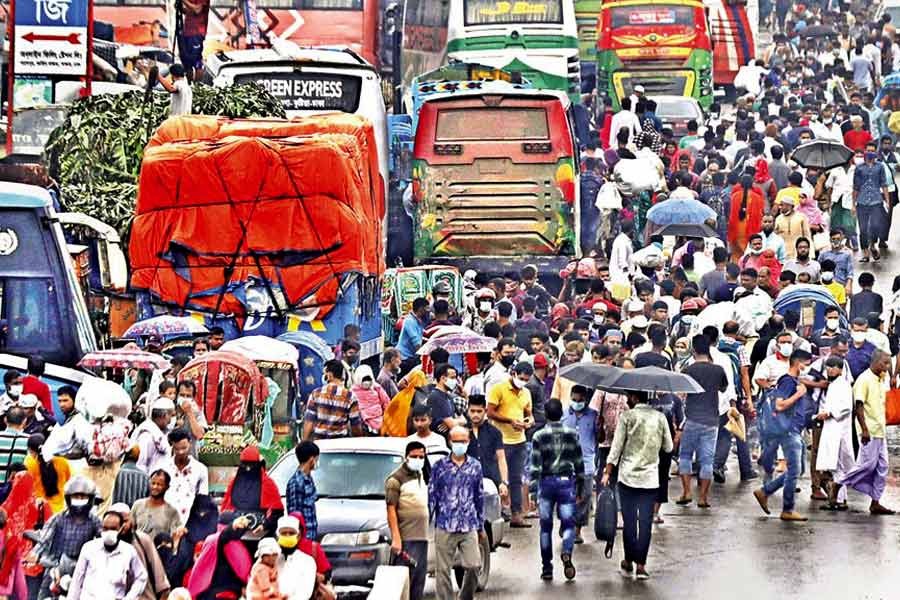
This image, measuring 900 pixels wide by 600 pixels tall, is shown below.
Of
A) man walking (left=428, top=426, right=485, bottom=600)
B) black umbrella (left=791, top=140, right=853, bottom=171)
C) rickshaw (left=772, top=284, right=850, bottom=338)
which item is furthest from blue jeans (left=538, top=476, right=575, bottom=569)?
black umbrella (left=791, top=140, right=853, bottom=171)

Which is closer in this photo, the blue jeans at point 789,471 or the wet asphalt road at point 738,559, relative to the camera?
the wet asphalt road at point 738,559

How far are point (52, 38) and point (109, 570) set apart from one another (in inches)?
595

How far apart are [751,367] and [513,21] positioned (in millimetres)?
18736

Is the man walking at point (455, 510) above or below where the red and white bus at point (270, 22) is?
below

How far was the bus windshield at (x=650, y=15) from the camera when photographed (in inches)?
1752

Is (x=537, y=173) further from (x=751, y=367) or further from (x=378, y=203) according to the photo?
(x=751, y=367)

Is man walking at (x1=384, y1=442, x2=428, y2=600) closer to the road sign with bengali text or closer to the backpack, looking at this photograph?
the backpack

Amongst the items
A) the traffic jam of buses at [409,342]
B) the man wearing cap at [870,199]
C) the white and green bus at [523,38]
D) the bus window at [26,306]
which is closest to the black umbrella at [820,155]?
the traffic jam of buses at [409,342]

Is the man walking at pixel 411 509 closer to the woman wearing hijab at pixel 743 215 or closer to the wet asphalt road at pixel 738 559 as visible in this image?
the wet asphalt road at pixel 738 559

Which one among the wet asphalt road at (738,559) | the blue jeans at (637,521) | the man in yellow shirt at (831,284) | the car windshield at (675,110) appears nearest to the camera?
the wet asphalt road at (738,559)

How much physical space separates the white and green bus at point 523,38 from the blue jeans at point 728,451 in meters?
18.0

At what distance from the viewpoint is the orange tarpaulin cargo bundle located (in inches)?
871

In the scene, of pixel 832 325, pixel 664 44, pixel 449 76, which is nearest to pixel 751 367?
pixel 832 325

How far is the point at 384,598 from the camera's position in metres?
14.6
